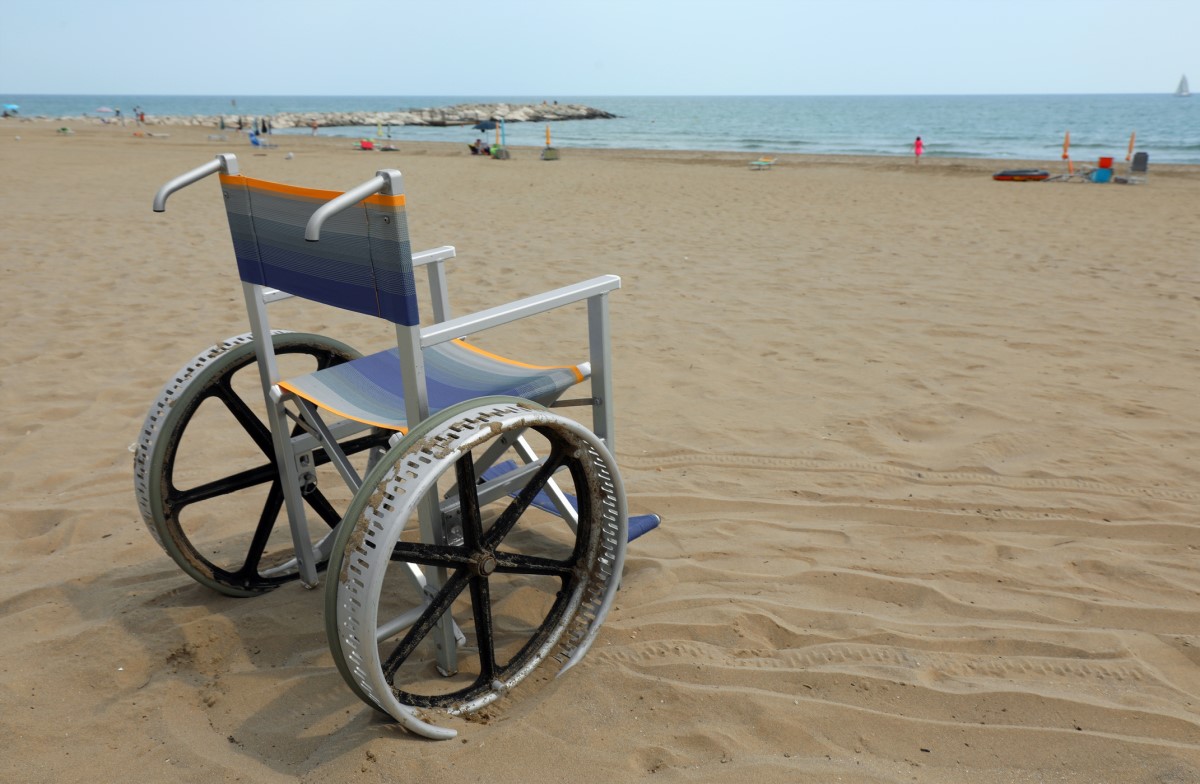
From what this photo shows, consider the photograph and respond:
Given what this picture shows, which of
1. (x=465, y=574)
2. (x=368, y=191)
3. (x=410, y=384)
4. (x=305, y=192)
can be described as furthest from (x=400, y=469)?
(x=305, y=192)

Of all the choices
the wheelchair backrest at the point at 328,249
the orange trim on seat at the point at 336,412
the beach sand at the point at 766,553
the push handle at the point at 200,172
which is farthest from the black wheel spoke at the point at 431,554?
the push handle at the point at 200,172

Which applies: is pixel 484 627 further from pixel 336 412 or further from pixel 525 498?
pixel 336 412

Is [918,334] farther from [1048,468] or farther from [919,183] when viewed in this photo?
[919,183]

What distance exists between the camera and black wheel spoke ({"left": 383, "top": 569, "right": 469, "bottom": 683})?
2.05m

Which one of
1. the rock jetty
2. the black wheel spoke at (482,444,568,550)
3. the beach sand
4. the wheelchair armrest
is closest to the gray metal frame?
the wheelchair armrest

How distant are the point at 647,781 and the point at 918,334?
4.07 metres

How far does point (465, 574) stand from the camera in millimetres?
2115

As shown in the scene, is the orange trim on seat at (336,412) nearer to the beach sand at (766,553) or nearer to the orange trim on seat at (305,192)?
the orange trim on seat at (305,192)

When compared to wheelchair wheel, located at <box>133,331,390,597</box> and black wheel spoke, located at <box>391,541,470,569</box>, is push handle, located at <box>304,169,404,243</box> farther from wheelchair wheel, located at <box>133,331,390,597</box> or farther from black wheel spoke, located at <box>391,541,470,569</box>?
wheelchair wheel, located at <box>133,331,390,597</box>

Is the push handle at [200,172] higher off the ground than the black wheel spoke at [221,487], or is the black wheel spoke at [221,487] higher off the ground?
the push handle at [200,172]

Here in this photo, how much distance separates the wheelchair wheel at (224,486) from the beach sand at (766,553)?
6.1 inches

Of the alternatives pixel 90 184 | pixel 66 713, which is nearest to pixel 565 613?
pixel 66 713

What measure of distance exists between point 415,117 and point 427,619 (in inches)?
2797

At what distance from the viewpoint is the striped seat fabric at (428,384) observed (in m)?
2.29
